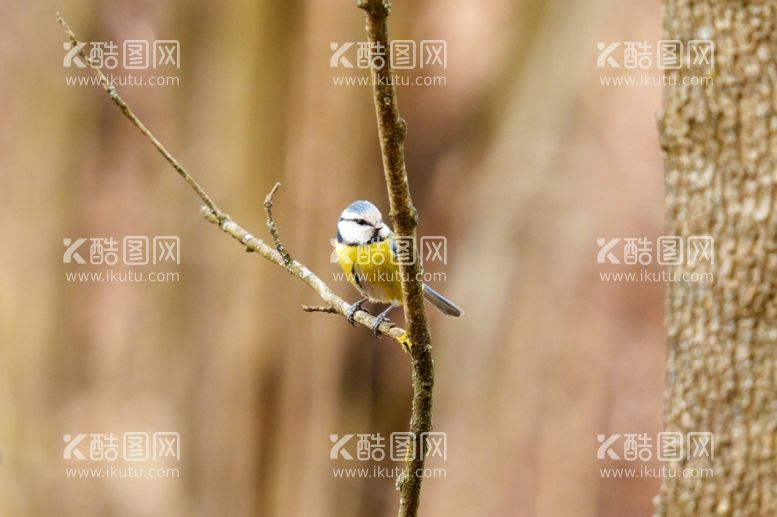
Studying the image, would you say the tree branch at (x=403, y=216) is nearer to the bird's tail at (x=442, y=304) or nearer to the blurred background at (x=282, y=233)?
the bird's tail at (x=442, y=304)

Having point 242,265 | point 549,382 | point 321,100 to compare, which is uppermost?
point 321,100

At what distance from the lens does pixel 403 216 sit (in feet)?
4.83

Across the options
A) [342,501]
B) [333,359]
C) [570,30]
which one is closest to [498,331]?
[333,359]

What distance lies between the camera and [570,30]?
172 inches

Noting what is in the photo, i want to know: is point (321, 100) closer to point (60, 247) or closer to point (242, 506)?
point (60, 247)

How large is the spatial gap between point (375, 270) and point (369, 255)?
2.5 inches

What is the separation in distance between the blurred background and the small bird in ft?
5.24

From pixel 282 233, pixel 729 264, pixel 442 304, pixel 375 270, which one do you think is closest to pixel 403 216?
pixel 729 264

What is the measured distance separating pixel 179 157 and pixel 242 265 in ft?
2.15

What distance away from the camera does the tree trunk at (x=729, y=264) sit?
1.67m

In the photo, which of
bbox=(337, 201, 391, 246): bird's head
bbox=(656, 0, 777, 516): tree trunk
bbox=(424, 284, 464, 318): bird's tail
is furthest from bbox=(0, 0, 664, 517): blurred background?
bbox=(656, 0, 777, 516): tree trunk

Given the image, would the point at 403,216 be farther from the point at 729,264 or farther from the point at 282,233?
the point at 282,233

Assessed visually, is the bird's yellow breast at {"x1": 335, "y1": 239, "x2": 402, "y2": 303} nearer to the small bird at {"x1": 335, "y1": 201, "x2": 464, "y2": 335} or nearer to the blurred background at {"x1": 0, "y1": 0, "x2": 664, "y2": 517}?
the small bird at {"x1": 335, "y1": 201, "x2": 464, "y2": 335}

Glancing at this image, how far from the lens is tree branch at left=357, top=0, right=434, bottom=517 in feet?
4.28
